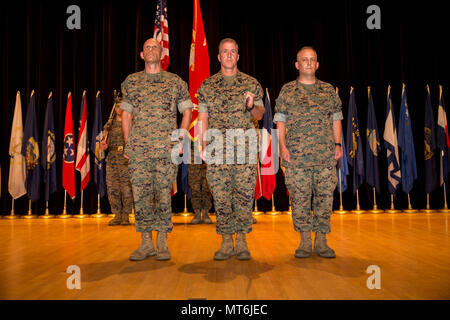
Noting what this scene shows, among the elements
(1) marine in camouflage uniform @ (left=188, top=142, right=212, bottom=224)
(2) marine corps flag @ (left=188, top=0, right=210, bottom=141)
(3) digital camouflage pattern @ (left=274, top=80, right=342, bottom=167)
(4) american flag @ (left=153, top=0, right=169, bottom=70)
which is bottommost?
(1) marine in camouflage uniform @ (left=188, top=142, right=212, bottom=224)

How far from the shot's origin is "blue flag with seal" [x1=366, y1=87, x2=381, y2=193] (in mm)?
6398

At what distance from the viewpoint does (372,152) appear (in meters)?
6.40

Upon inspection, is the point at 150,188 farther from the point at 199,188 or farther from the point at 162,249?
the point at 199,188

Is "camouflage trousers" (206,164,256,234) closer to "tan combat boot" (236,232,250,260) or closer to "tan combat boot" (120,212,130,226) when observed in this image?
"tan combat boot" (236,232,250,260)

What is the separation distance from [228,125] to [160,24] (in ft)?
13.3

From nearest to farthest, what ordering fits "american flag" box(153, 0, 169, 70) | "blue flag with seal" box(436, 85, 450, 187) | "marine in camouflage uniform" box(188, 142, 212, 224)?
1. "marine in camouflage uniform" box(188, 142, 212, 224)
2. "american flag" box(153, 0, 169, 70)
3. "blue flag with seal" box(436, 85, 450, 187)

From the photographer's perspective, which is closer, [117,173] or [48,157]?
[117,173]

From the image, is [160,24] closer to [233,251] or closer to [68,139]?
[68,139]

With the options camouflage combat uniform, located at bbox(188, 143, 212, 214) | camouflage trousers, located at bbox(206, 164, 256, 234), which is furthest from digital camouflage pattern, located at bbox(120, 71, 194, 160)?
camouflage combat uniform, located at bbox(188, 143, 212, 214)

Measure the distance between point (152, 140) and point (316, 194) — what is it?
121 centimetres

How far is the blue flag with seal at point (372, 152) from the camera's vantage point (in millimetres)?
6398

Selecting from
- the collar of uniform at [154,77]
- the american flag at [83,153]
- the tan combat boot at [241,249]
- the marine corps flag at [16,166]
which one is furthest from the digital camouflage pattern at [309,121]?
the marine corps flag at [16,166]

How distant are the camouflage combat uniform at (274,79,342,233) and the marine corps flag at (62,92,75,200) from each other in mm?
4456

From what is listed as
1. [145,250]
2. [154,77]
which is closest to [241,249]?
[145,250]
